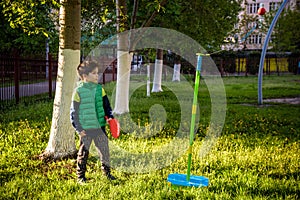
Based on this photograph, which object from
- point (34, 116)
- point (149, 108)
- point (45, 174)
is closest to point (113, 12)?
point (149, 108)

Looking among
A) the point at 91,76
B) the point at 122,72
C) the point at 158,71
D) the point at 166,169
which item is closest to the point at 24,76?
the point at 122,72

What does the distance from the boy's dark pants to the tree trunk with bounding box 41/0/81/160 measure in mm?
1159

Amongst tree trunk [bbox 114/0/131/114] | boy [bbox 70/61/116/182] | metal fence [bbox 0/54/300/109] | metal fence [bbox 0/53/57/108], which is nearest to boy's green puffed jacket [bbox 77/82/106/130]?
boy [bbox 70/61/116/182]

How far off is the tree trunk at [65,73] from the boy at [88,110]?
3.86 feet

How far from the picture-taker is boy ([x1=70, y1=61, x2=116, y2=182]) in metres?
4.70

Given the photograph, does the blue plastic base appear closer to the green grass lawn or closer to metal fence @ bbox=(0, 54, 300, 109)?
the green grass lawn

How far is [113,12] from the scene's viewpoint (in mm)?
11820

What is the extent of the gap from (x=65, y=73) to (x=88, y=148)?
1.53 metres

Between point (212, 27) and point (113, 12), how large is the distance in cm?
377

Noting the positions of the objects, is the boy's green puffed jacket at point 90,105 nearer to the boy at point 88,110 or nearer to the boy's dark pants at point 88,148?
the boy at point 88,110

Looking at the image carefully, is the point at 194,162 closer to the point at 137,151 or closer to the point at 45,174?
the point at 137,151

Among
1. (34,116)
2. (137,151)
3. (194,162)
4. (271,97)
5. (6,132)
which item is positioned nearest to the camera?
(194,162)

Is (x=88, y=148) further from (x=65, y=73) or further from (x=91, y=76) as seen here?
(x=65, y=73)

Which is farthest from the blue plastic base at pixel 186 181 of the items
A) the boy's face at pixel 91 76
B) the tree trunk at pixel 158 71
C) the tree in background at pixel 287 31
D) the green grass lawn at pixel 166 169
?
the tree in background at pixel 287 31
